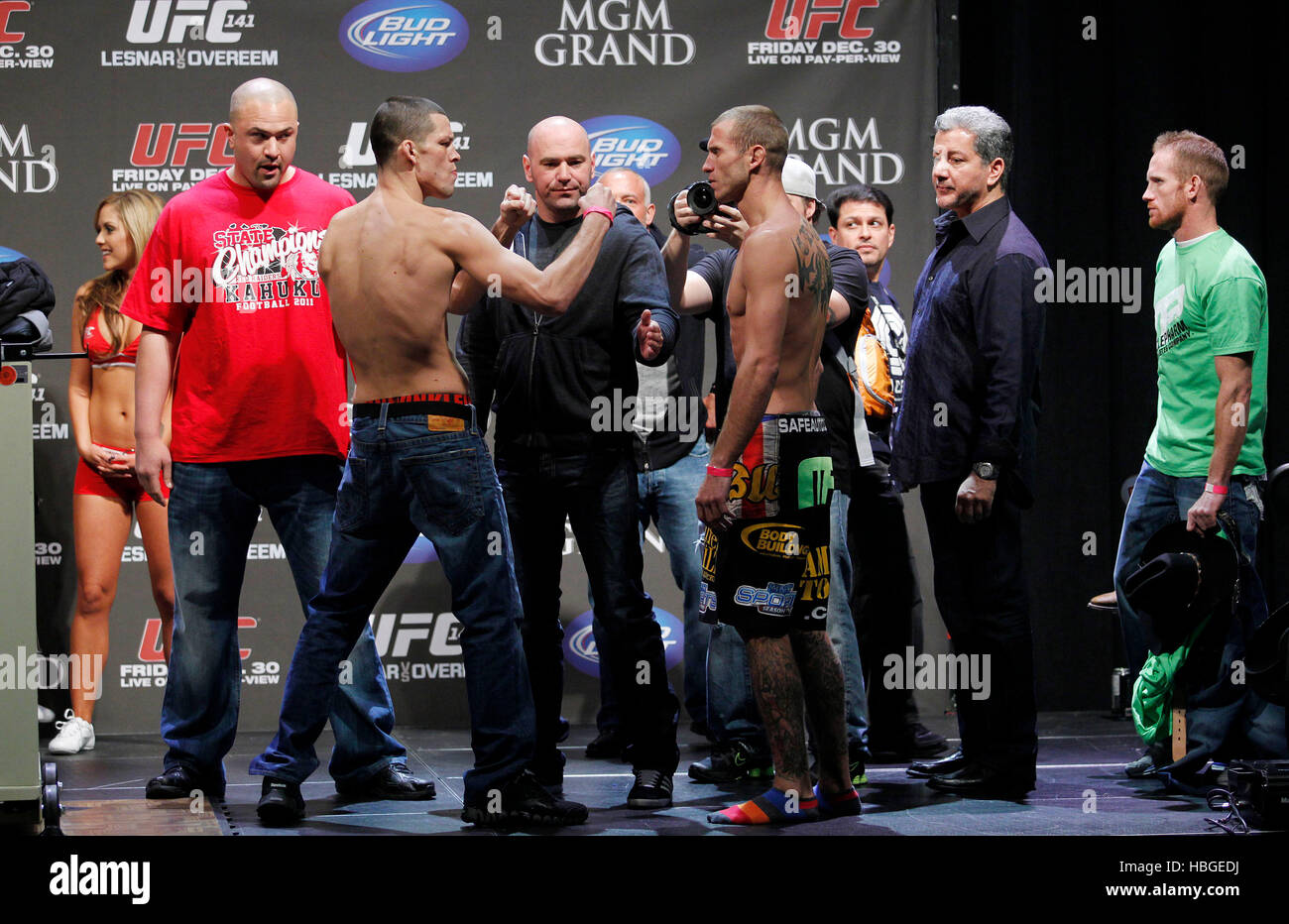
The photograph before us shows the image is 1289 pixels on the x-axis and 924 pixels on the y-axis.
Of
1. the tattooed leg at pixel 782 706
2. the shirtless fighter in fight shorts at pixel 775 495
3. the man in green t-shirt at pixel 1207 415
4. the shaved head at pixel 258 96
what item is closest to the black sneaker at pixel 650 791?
the shirtless fighter in fight shorts at pixel 775 495

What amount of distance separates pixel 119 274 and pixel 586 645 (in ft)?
7.55

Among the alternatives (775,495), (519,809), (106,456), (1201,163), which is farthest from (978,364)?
(106,456)

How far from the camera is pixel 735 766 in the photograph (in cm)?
442

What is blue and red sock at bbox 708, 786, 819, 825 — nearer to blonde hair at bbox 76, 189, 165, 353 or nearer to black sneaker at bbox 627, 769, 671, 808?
black sneaker at bbox 627, 769, 671, 808

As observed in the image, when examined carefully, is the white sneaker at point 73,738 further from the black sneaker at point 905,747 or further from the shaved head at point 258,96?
the black sneaker at point 905,747

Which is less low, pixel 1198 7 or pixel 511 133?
pixel 1198 7

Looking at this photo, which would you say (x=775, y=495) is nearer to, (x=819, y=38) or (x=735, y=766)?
(x=735, y=766)

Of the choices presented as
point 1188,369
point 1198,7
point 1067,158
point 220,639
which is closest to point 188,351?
point 220,639

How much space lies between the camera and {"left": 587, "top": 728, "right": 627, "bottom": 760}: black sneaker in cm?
499

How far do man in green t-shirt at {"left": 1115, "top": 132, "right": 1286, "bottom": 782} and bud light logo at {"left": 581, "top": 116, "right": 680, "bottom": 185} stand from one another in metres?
2.02

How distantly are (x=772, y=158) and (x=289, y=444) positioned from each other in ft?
5.11
